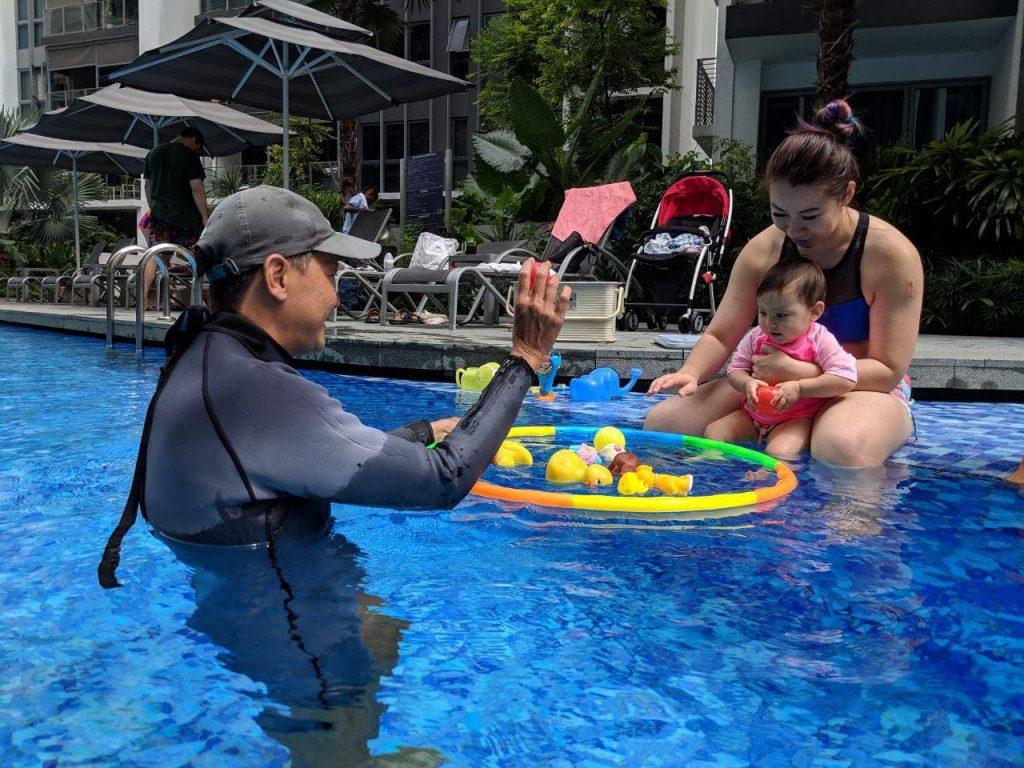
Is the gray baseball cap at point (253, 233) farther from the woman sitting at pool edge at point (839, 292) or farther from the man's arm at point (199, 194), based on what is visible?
the man's arm at point (199, 194)

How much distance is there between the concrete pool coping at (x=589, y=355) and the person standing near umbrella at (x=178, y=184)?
7.08 feet

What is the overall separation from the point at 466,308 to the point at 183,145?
457 cm

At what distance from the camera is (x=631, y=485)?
12.8 ft

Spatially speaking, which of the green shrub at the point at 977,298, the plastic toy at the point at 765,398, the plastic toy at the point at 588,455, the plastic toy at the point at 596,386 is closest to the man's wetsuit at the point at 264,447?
the plastic toy at the point at 588,455

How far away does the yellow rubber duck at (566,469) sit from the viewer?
13.5 ft

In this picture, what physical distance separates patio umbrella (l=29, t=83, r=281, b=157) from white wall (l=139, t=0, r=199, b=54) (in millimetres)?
22042

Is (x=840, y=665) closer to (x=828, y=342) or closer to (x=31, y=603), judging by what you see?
(x=31, y=603)

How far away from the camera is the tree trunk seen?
1190 centimetres

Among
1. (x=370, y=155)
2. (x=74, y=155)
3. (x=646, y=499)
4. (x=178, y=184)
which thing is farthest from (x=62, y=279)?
(x=370, y=155)

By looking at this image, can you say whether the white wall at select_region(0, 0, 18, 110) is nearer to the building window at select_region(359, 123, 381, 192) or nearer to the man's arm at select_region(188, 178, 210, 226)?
the building window at select_region(359, 123, 381, 192)

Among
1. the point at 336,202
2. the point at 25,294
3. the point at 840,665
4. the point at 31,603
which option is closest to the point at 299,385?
the point at 31,603

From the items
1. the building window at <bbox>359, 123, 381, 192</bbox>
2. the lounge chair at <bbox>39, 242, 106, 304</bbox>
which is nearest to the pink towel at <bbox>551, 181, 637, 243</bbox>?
the lounge chair at <bbox>39, 242, 106, 304</bbox>

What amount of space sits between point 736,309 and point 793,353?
45cm

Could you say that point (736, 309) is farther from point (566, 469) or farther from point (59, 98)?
point (59, 98)
